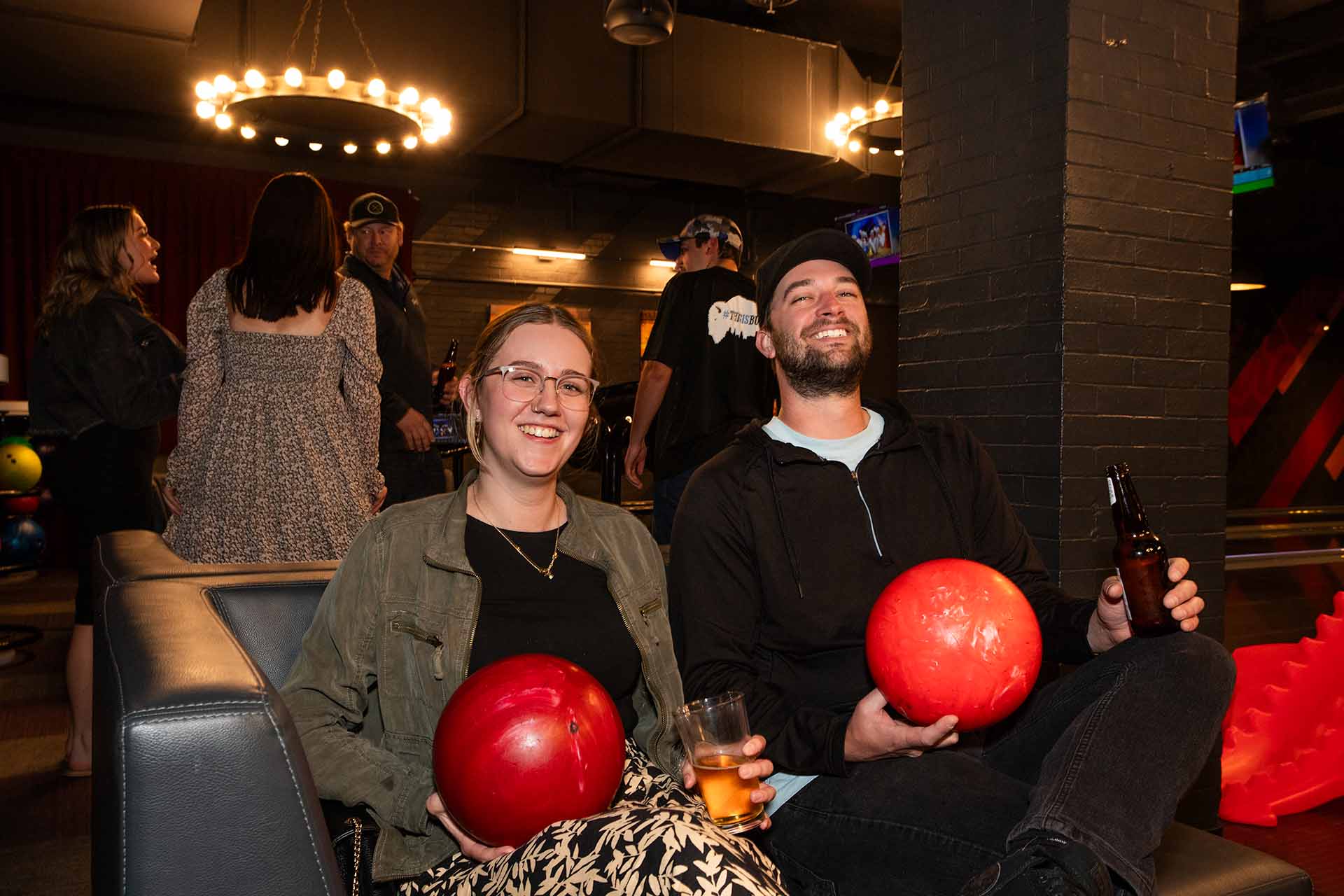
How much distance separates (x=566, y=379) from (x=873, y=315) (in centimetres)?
1219

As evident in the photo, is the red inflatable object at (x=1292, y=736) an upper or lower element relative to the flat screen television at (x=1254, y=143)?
lower

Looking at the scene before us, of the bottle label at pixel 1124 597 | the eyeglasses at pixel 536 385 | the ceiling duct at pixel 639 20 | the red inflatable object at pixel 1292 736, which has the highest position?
the ceiling duct at pixel 639 20

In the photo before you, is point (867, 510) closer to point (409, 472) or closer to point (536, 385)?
point (536, 385)

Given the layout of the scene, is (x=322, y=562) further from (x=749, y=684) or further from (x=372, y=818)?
(x=749, y=684)

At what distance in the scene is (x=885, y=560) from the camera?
2057 millimetres

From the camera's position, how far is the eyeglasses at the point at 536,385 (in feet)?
6.22

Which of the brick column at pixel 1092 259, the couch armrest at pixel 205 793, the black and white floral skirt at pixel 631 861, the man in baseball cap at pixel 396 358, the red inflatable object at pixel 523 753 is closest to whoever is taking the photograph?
the couch armrest at pixel 205 793

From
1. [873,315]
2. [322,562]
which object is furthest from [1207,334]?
[873,315]

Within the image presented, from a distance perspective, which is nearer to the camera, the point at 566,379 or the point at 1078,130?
the point at 566,379

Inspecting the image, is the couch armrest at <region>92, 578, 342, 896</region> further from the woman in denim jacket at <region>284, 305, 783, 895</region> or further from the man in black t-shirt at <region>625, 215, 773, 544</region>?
the man in black t-shirt at <region>625, 215, 773, 544</region>

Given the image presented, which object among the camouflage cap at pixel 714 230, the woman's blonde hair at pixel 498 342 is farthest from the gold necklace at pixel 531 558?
the camouflage cap at pixel 714 230

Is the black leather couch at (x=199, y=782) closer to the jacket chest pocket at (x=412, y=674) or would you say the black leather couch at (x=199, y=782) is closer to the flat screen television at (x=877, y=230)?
the jacket chest pocket at (x=412, y=674)

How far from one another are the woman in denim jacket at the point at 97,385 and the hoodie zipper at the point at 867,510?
222 cm

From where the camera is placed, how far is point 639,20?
584 cm
